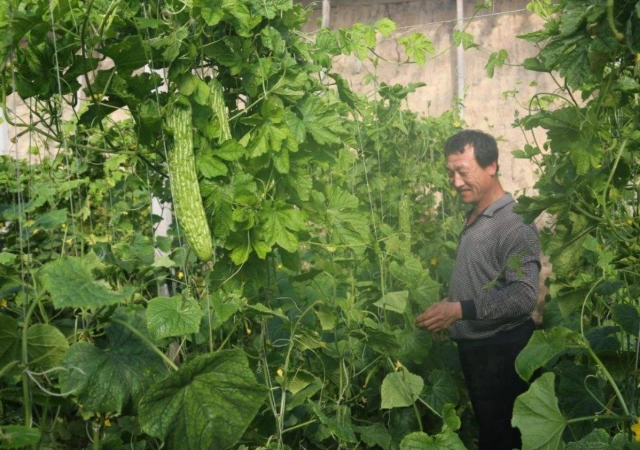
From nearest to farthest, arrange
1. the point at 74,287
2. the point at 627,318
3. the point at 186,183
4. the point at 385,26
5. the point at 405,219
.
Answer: the point at 74,287, the point at 186,183, the point at 627,318, the point at 385,26, the point at 405,219

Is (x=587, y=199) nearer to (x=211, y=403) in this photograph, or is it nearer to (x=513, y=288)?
(x=513, y=288)

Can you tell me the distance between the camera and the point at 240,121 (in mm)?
2178

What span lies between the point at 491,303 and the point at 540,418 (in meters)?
0.87

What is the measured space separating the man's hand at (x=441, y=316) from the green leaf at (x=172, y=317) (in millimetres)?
1235

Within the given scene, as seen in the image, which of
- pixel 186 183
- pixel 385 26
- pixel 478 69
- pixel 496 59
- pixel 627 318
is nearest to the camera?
pixel 186 183

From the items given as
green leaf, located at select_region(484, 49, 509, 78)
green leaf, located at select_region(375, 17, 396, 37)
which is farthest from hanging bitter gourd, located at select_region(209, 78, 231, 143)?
green leaf, located at select_region(484, 49, 509, 78)

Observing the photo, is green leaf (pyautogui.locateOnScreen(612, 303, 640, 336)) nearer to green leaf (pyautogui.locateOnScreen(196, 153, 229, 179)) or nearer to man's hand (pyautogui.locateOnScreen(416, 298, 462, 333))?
man's hand (pyautogui.locateOnScreen(416, 298, 462, 333))

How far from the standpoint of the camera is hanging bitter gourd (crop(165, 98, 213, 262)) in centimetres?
203

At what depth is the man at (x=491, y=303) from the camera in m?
2.96

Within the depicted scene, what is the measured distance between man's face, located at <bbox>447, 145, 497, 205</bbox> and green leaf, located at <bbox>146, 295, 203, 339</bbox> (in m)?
1.47

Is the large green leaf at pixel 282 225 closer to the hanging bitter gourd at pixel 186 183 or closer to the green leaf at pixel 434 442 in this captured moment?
the hanging bitter gourd at pixel 186 183

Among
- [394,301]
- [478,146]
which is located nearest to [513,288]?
[394,301]

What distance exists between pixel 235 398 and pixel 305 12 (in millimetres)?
1062

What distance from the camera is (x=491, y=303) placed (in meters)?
Result: 2.95
